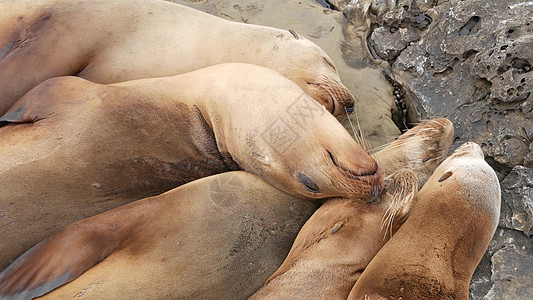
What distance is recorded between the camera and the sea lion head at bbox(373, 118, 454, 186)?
324cm

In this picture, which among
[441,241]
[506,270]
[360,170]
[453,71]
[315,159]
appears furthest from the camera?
[453,71]

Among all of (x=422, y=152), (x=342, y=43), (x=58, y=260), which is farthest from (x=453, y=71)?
(x=58, y=260)

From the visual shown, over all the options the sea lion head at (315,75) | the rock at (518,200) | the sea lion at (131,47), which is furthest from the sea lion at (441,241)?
the sea lion at (131,47)

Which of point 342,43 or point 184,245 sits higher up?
point 342,43

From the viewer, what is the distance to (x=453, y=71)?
393 cm

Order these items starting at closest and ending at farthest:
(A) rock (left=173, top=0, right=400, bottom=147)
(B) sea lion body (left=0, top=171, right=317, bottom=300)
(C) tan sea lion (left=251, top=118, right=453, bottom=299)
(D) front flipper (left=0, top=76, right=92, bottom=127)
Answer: (C) tan sea lion (left=251, top=118, right=453, bottom=299) < (B) sea lion body (left=0, top=171, right=317, bottom=300) < (D) front flipper (left=0, top=76, right=92, bottom=127) < (A) rock (left=173, top=0, right=400, bottom=147)

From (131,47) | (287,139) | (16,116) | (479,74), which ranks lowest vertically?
(479,74)

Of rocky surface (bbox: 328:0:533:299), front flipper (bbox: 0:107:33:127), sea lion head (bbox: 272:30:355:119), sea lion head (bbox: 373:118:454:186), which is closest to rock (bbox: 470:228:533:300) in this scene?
rocky surface (bbox: 328:0:533:299)

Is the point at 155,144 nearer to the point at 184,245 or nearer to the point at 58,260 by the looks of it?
the point at 184,245

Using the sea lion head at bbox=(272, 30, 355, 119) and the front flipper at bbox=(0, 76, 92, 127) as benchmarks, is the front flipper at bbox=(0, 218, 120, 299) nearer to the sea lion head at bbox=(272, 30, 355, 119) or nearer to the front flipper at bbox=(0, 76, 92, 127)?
the front flipper at bbox=(0, 76, 92, 127)

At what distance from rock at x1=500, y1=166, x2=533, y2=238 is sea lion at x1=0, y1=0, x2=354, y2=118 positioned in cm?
117

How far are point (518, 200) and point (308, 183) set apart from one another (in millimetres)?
1363

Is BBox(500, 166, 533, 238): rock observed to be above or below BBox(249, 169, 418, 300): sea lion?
below

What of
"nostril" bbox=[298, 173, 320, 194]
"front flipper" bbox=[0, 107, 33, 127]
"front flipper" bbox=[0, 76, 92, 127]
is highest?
"front flipper" bbox=[0, 76, 92, 127]
